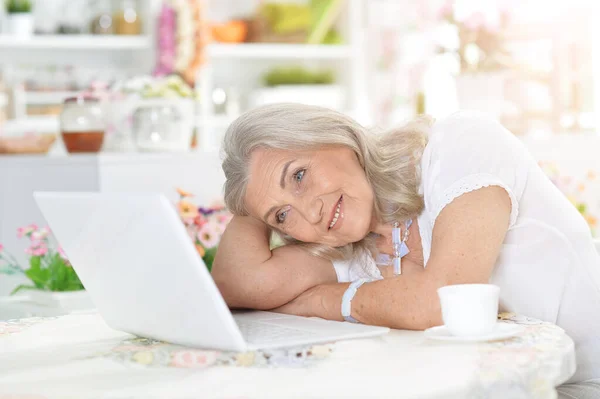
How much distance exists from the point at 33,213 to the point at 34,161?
16 centimetres

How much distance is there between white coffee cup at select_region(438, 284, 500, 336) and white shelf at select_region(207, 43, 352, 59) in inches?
168

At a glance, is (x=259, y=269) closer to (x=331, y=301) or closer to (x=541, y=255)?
(x=331, y=301)

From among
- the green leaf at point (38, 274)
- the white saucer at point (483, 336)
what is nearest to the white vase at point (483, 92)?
the green leaf at point (38, 274)

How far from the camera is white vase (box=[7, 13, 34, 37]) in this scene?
16.2 feet

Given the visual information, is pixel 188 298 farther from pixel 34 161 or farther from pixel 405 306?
pixel 34 161

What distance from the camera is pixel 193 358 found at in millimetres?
1175

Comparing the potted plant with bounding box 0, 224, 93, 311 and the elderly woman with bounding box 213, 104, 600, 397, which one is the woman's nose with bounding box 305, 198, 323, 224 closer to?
the elderly woman with bounding box 213, 104, 600, 397

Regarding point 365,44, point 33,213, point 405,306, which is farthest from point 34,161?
point 365,44

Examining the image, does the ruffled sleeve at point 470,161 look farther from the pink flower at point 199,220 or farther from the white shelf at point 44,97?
the white shelf at point 44,97

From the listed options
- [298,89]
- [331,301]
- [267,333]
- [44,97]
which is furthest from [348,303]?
[298,89]

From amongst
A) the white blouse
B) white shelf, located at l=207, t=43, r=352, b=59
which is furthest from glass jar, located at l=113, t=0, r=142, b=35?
the white blouse

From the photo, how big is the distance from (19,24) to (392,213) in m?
3.82

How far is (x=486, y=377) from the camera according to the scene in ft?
3.28

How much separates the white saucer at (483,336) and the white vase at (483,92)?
237cm
